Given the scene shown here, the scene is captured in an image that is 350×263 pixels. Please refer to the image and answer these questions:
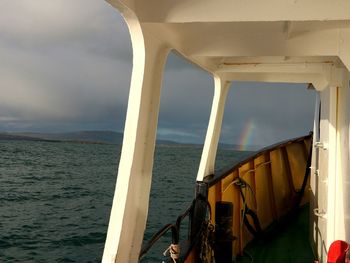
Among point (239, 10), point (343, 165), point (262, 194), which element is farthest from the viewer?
point (262, 194)

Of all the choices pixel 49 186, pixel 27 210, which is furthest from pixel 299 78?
pixel 49 186

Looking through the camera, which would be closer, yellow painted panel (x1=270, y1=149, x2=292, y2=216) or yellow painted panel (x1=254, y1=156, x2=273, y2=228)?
yellow painted panel (x1=254, y1=156, x2=273, y2=228)

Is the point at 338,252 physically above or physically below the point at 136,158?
below

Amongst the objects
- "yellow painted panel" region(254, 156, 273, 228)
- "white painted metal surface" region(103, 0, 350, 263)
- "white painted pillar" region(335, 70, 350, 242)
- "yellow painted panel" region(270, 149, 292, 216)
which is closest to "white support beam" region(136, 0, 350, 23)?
"white painted metal surface" region(103, 0, 350, 263)

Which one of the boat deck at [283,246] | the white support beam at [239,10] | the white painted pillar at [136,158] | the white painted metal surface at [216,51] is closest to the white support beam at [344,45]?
the white painted metal surface at [216,51]

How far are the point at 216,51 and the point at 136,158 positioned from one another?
1.39 meters

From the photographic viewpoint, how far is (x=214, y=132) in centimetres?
557

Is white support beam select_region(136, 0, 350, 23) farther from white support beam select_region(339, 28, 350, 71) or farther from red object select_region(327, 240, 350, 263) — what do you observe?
red object select_region(327, 240, 350, 263)

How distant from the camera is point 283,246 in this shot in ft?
19.3

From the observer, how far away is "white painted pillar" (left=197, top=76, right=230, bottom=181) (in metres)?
5.39

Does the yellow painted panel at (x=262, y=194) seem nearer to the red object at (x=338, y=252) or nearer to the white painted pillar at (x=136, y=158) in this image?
the red object at (x=338, y=252)

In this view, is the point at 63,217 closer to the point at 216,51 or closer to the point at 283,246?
the point at 283,246

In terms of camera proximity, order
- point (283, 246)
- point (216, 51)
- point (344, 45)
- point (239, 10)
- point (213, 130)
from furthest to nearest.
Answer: point (283, 246), point (213, 130), point (216, 51), point (344, 45), point (239, 10)

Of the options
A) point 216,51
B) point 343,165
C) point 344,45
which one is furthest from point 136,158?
point 343,165
